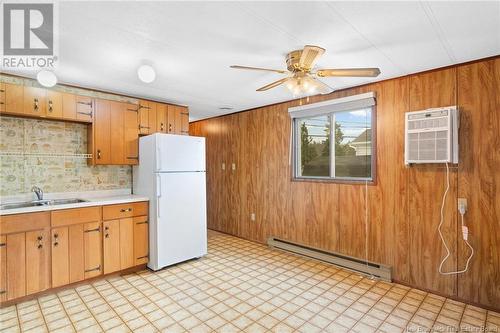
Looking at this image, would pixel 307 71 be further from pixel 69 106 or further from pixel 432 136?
pixel 69 106

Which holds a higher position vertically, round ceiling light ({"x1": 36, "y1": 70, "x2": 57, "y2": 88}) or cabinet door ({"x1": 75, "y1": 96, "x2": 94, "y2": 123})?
round ceiling light ({"x1": 36, "y1": 70, "x2": 57, "y2": 88})

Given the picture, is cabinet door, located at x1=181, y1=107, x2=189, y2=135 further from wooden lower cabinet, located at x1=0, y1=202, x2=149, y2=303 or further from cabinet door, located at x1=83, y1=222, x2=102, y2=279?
cabinet door, located at x1=83, y1=222, x2=102, y2=279

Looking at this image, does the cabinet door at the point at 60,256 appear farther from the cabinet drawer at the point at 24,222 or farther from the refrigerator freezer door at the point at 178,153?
the refrigerator freezer door at the point at 178,153

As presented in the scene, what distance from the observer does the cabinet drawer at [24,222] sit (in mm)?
2400

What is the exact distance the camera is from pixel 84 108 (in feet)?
10.5

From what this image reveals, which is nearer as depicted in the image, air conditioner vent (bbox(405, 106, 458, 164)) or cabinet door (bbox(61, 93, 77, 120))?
air conditioner vent (bbox(405, 106, 458, 164))

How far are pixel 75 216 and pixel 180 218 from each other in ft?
3.92

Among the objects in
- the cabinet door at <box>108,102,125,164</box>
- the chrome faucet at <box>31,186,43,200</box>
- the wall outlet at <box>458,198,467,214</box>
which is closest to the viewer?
the wall outlet at <box>458,198,467,214</box>

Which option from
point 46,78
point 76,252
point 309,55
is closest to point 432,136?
point 309,55

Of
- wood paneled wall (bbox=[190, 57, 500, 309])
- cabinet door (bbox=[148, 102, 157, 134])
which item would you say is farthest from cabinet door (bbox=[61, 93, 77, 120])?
wood paneled wall (bbox=[190, 57, 500, 309])

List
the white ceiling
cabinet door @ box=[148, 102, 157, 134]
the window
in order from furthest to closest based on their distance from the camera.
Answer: cabinet door @ box=[148, 102, 157, 134] → the window → the white ceiling

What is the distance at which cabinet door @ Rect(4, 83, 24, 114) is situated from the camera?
8.70ft

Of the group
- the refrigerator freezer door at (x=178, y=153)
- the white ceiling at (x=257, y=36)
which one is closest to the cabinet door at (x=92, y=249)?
the refrigerator freezer door at (x=178, y=153)

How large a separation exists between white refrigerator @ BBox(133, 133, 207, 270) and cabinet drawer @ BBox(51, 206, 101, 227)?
65cm
